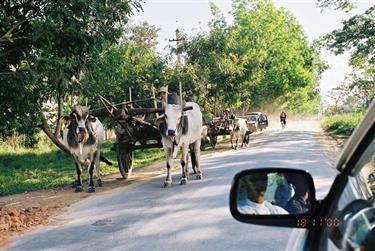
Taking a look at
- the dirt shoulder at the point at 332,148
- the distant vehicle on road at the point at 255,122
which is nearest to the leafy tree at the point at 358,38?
the dirt shoulder at the point at 332,148

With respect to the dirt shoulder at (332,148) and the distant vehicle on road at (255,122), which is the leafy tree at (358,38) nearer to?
the dirt shoulder at (332,148)

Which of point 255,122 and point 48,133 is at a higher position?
point 48,133

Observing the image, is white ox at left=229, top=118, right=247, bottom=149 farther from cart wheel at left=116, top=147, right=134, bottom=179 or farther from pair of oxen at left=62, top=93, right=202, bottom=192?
pair of oxen at left=62, top=93, right=202, bottom=192

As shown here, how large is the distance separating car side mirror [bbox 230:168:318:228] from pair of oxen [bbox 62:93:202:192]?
25.3ft

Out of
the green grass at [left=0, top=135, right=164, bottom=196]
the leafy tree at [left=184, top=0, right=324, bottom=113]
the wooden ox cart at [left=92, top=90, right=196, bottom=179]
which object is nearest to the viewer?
the wooden ox cart at [left=92, top=90, right=196, bottom=179]

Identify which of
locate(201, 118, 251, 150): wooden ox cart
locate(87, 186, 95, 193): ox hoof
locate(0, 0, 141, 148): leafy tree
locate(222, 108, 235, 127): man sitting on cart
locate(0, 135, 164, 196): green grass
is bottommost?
locate(87, 186, 95, 193): ox hoof

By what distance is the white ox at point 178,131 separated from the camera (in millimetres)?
9922

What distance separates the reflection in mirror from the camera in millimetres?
1938

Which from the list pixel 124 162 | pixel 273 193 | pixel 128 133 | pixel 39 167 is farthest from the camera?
pixel 39 167

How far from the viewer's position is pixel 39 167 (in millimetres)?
16266

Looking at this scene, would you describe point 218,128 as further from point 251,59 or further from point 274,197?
point 274,197

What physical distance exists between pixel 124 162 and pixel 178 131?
2627 millimetres

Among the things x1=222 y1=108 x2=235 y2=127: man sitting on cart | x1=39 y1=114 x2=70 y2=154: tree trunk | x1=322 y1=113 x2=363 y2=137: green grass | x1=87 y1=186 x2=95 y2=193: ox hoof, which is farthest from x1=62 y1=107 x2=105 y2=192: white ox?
x1=322 y1=113 x2=363 y2=137: green grass

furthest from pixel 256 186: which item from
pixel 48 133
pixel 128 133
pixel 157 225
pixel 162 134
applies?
pixel 48 133
